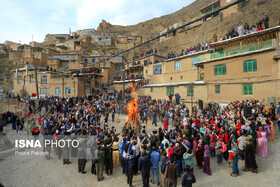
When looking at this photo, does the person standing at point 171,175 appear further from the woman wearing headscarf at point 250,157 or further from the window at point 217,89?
the window at point 217,89

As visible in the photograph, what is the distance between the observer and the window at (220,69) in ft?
70.9

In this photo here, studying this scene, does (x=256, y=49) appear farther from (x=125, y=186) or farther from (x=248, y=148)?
(x=125, y=186)

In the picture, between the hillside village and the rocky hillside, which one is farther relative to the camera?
the rocky hillside

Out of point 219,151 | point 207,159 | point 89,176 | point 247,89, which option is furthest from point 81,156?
point 247,89

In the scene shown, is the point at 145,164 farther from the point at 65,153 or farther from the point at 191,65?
the point at 191,65

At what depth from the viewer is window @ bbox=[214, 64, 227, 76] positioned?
851 inches

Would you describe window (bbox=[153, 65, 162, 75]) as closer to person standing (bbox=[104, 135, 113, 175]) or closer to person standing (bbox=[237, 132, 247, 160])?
person standing (bbox=[237, 132, 247, 160])

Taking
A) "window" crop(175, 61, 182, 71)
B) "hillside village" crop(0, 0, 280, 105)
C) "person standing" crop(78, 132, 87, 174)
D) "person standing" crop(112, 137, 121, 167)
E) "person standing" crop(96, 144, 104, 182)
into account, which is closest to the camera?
"person standing" crop(96, 144, 104, 182)

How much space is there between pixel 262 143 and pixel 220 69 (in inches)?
610

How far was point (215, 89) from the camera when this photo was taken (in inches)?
868

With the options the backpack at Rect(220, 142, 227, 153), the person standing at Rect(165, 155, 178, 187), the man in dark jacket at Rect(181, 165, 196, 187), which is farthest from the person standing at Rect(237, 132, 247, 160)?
the person standing at Rect(165, 155, 178, 187)

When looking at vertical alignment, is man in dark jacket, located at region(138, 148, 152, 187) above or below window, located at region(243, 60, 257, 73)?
below

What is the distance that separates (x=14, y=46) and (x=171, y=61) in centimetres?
6860

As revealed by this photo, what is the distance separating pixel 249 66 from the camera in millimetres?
19438
